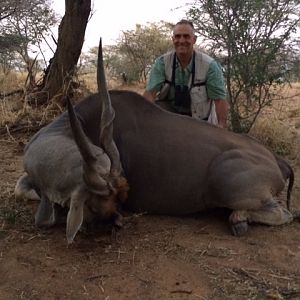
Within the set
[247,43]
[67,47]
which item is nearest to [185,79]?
[247,43]

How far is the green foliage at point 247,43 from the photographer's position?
555cm

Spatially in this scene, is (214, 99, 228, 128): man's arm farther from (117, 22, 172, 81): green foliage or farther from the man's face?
(117, 22, 172, 81): green foliage

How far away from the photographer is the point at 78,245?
9.65ft

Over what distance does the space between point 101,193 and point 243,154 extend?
109 cm

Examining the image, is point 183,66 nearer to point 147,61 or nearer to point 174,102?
point 174,102

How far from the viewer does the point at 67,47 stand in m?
6.56

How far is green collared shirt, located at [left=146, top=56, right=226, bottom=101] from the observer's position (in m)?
4.64

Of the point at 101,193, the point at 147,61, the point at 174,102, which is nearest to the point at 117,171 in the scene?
the point at 101,193

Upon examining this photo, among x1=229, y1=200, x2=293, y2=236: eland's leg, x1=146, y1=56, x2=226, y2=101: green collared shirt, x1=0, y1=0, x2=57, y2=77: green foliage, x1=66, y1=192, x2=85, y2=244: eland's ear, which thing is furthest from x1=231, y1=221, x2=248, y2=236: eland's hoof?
x1=0, y1=0, x2=57, y2=77: green foliage

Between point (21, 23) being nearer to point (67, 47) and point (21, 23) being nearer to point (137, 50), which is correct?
point (137, 50)

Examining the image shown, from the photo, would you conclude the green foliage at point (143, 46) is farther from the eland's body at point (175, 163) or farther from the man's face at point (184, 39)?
the eland's body at point (175, 163)

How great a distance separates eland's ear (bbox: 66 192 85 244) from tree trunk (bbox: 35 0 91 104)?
12.8ft

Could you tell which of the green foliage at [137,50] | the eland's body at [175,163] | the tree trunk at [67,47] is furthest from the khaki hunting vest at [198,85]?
the green foliage at [137,50]

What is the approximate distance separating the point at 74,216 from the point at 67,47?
420 cm
